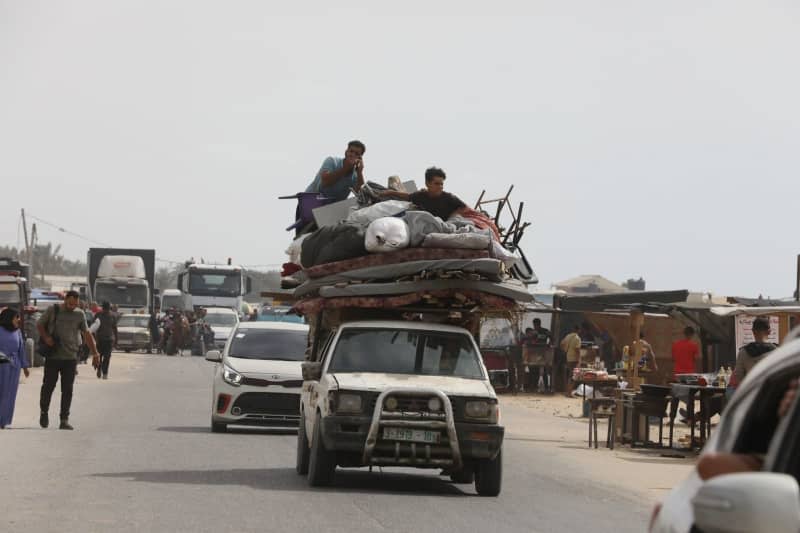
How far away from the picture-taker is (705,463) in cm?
428

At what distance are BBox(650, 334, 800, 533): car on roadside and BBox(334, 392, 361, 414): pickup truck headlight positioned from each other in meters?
9.20

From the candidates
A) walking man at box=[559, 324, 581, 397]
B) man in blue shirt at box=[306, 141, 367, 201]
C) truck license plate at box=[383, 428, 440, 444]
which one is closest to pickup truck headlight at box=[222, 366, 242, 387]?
man in blue shirt at box=[306, 141, 367, 201]

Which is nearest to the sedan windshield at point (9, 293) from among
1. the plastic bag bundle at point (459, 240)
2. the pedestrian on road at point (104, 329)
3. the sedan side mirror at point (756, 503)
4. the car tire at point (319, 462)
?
the pedestrian on road at point (104, 329)

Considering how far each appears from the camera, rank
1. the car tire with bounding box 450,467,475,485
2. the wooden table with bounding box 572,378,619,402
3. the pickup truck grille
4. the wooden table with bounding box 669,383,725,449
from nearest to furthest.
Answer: the pickup truck grille < the car tire with bounding box 450,467,475,485 < the wooden table with bounding box 669,383,725,449 < the wooden table with bounding box 572,378,619,402

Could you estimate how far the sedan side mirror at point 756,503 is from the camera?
11.7 ft

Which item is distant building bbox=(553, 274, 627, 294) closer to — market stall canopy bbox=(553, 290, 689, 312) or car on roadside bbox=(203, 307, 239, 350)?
car on roadside bbox=(203, 307, 239, 350)

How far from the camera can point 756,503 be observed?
3584mm

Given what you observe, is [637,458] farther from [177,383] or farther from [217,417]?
[177,383]

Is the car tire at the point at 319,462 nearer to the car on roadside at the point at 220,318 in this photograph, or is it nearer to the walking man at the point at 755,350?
the walking man at the point at 755,350

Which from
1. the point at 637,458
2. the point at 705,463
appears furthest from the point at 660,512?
the point at 637,458

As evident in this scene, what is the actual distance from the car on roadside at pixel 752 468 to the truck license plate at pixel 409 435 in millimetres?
9168

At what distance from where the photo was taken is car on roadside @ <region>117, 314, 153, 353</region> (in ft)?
214

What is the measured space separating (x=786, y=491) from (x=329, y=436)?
1046cm

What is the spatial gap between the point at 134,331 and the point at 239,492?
5274 cm
